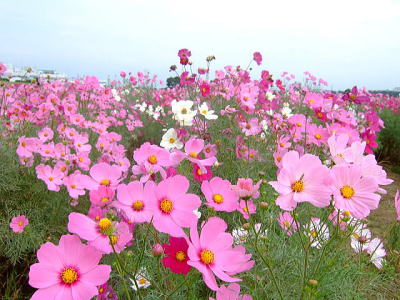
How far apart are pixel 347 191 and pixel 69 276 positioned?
2.23ft

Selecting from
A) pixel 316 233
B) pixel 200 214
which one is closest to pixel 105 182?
pixel 200 214

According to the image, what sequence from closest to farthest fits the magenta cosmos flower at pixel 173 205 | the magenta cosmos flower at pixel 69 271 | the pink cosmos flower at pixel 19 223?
the magenta cosmos flower at pixel 69 271
the magenta cosmos flower at pixel 173 205
the pink cosmos flower at pixel 19 223

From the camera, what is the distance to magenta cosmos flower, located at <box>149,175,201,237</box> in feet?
2.56

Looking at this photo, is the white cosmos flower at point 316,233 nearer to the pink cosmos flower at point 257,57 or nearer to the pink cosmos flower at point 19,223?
the pink cosmos flower at point 19,223

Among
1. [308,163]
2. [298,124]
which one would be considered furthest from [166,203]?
[298,124]

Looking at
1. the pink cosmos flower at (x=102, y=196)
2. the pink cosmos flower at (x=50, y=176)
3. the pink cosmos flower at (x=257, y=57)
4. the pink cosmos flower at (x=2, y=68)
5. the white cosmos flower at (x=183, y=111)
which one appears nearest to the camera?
the pink cosmos flower at (x=102, y=196)

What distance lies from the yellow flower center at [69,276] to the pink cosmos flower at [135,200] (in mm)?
174

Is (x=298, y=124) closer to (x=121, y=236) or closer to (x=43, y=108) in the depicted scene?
(x=121, y=236)

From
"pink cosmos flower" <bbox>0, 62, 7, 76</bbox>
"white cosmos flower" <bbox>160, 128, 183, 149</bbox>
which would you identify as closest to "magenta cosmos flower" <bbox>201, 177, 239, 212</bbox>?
"white cosmos flower" <bbox>160, 128, 183, 149</bbox>

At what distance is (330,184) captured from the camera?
822 millimetres

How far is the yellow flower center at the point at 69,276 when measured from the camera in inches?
26.8

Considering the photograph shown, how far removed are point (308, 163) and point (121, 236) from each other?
518 mm

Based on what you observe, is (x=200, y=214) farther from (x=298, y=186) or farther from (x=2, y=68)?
(x=2, y=68)

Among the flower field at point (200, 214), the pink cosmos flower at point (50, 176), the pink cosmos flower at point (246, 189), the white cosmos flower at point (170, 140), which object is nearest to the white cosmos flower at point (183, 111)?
the flower field at point (200, 214)
